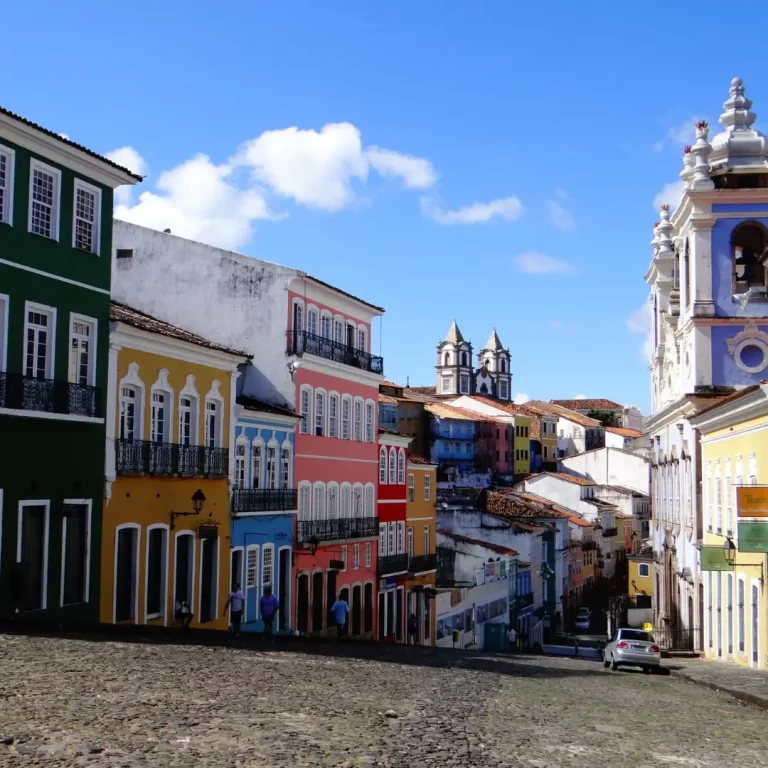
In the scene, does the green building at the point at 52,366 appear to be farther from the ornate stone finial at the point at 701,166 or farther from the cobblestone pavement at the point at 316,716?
the ornate stone finial at the point at 701,166

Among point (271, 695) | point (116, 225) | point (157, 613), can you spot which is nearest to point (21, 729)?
point (271, 695)

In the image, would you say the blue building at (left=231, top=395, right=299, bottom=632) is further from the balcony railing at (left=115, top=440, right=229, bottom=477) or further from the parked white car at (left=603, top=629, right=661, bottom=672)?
the parked white car at (left=603, top=629, right=661, bottom=672)

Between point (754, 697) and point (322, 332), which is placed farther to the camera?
point (322, 332)

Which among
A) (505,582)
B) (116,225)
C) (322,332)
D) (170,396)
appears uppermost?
(116,225)

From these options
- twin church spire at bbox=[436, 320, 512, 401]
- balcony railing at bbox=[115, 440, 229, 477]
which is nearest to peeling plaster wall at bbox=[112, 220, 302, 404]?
balcony railing at bbox=[115, 440, 229, 477]

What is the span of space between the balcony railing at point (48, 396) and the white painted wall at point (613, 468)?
3653 inches

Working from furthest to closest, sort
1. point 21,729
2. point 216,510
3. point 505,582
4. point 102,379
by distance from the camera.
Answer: point 505,582 → point 216,510 → point 102,379 → point 21,729

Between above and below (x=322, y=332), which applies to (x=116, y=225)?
above

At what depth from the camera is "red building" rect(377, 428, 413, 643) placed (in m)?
46.6

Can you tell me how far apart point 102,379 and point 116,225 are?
14.3 metres

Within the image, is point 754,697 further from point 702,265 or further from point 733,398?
point 702,265

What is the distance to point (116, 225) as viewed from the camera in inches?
1522

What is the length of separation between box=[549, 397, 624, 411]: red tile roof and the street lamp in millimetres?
144661

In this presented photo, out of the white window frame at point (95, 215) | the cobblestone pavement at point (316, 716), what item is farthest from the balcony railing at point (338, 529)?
the cobblestone pavement at point (316, 716)
